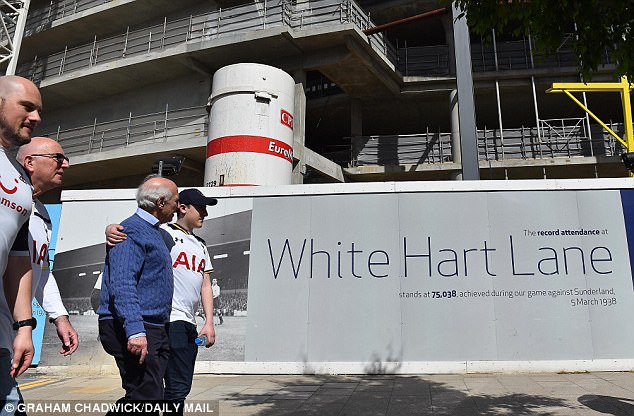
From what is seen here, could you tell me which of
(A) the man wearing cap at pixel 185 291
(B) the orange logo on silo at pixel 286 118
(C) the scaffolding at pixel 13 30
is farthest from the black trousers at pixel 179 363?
(C) the scaffolding at pixel 13 30

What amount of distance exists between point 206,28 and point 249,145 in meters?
8.19

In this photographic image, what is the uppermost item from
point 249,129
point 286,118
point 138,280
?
point 286,118

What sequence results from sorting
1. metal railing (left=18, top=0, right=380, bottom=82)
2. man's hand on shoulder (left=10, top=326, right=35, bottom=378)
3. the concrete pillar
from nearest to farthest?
man's hand on shoulder (left=10, top=326, right=35, bottom=378)
metal railing (left=18, top=0, right=380, bottom=82)
the concrete pillar

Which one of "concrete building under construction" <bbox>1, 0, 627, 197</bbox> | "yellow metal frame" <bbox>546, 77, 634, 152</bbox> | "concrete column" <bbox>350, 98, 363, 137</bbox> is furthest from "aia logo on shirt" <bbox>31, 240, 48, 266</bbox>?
"concrete column" <bbox>350, 98, 363, 137</bbox>

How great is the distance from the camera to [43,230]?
2537mm

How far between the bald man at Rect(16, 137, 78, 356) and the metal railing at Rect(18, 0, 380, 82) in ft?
47.8

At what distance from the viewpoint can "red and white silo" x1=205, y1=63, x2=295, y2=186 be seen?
1219cm

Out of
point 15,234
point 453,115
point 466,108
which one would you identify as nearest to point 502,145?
point 453,115

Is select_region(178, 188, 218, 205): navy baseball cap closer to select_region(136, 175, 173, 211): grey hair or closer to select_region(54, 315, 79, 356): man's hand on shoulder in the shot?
select_region(136, 175, 173, 211): grey hair

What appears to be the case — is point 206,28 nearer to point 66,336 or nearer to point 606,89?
point 606,89

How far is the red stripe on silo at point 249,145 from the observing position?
40.5ft

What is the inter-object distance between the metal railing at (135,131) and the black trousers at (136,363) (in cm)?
1500

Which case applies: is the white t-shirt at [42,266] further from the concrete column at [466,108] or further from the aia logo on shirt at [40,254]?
the concrete column at [466,108]

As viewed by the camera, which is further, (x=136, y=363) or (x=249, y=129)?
(x=249, y=129)
